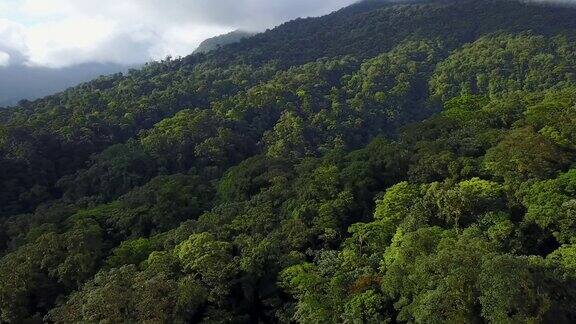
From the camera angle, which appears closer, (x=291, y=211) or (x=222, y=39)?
(x=291, y=211)

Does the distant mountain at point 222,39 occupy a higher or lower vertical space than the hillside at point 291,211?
higher

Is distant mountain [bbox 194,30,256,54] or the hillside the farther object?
distant mountain [bbox 194,30,256,54]

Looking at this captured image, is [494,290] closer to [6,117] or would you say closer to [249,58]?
[6,117]

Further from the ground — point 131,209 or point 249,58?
point 249,58

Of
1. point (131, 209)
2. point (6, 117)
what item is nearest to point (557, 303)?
point (131, 209)

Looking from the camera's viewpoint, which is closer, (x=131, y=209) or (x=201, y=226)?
(x=201, y=226)

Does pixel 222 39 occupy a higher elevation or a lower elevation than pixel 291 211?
higher

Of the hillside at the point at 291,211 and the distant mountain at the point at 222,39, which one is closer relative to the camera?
the hillside at the point at 291,211

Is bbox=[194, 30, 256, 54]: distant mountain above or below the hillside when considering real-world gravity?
above
